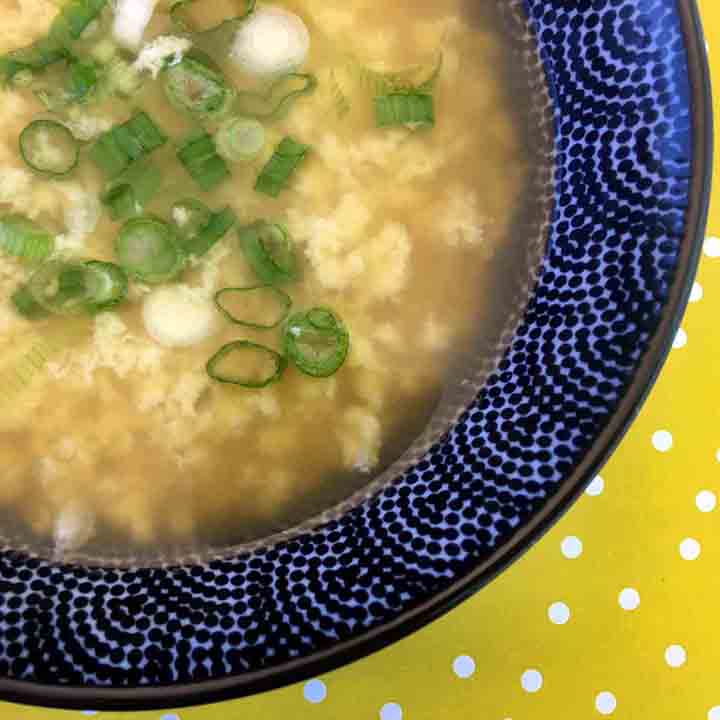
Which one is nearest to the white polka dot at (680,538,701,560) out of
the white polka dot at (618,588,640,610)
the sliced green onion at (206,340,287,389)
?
the white polka dot at (618,588,640,610)

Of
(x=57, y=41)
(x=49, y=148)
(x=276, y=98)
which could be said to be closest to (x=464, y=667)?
(x=276, y=98)

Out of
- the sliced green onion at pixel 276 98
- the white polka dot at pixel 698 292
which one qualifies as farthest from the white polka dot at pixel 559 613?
the sliced green onion at pixel 276 98

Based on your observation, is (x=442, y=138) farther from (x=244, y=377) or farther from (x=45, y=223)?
(x=45, y=223)

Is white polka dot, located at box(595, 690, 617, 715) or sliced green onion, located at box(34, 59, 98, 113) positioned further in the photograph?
white polka dot, located at box(595, 690, 617, 715)

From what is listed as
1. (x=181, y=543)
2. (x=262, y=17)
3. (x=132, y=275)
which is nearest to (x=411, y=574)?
(x=181, y=543)

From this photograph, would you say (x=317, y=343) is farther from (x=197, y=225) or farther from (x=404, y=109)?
(x=404, y=109)

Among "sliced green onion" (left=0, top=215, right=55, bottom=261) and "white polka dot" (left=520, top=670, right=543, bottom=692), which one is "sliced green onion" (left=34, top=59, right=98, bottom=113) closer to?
"sliced green onion" (left=0, top=215, right=55, bottom=261)
